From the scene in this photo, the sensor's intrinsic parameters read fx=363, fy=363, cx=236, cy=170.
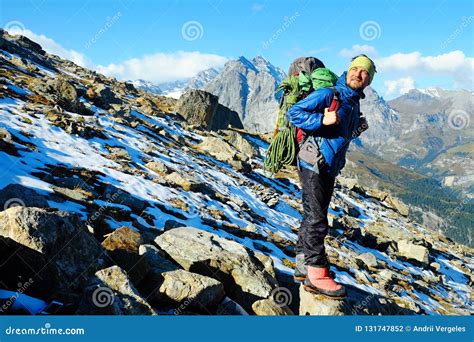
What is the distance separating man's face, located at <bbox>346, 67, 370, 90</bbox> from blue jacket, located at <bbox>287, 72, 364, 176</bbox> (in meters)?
0.09

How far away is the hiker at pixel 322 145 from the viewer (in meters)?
6.21

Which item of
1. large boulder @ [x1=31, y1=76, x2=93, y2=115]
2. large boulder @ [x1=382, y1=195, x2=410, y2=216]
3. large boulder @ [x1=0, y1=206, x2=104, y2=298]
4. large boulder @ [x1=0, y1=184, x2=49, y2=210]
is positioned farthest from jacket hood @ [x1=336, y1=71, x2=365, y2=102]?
large boulder @ [x1=382, y1=195, x2=410, y2=216]

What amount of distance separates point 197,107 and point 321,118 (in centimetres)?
4956

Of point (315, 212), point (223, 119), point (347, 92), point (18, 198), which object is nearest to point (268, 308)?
point (315, 212)

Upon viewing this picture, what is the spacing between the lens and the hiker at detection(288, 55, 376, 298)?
6207 mm

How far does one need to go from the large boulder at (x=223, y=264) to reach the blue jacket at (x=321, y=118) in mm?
3573

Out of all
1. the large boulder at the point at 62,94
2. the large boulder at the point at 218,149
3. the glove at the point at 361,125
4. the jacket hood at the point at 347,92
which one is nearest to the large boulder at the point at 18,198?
the jacket hood at the point at 347,92

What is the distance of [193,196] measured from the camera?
18.9 m

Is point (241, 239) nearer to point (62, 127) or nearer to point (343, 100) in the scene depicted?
point (343, 100)

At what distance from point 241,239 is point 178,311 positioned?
28.1 ft

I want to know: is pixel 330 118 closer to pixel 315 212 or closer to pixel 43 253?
pixel 315 212

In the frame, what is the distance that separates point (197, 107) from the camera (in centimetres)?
5434

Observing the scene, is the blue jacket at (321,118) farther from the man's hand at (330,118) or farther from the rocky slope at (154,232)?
the rocky slope at (154,232)
